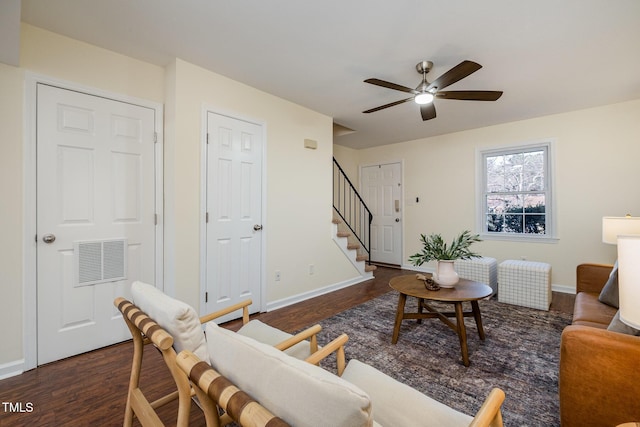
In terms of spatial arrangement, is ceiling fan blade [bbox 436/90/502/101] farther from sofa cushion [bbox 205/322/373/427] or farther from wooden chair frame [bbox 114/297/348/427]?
sofa cushion [bbox 205/322/373/427]

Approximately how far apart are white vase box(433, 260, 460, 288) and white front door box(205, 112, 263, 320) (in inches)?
75.7

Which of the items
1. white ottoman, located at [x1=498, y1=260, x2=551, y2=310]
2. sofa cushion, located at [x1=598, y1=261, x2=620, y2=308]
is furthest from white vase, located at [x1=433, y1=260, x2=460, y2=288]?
white ottoman, located at [x1=498, y1=260, x2=551, y2=310]

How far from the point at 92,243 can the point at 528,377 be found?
3.53m

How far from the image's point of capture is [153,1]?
1.89m

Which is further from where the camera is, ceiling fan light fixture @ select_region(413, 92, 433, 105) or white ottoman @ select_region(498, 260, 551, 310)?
white ottoman @ select_region(498, 260, 551, 310)

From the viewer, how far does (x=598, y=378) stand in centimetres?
126

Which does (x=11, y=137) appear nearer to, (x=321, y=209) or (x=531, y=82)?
(x=321, y=209)

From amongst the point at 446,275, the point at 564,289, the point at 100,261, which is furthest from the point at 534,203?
the point at 100,261

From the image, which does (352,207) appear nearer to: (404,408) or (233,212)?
(233,212)

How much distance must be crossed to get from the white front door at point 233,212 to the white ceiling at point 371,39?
2.04ft

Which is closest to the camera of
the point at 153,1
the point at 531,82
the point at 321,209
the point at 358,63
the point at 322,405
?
the point at 322,405

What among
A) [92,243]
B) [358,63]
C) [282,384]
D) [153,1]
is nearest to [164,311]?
[282,384]

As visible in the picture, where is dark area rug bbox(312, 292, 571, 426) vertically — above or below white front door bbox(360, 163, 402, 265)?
below

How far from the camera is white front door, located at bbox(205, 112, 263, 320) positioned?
2.87 meters
